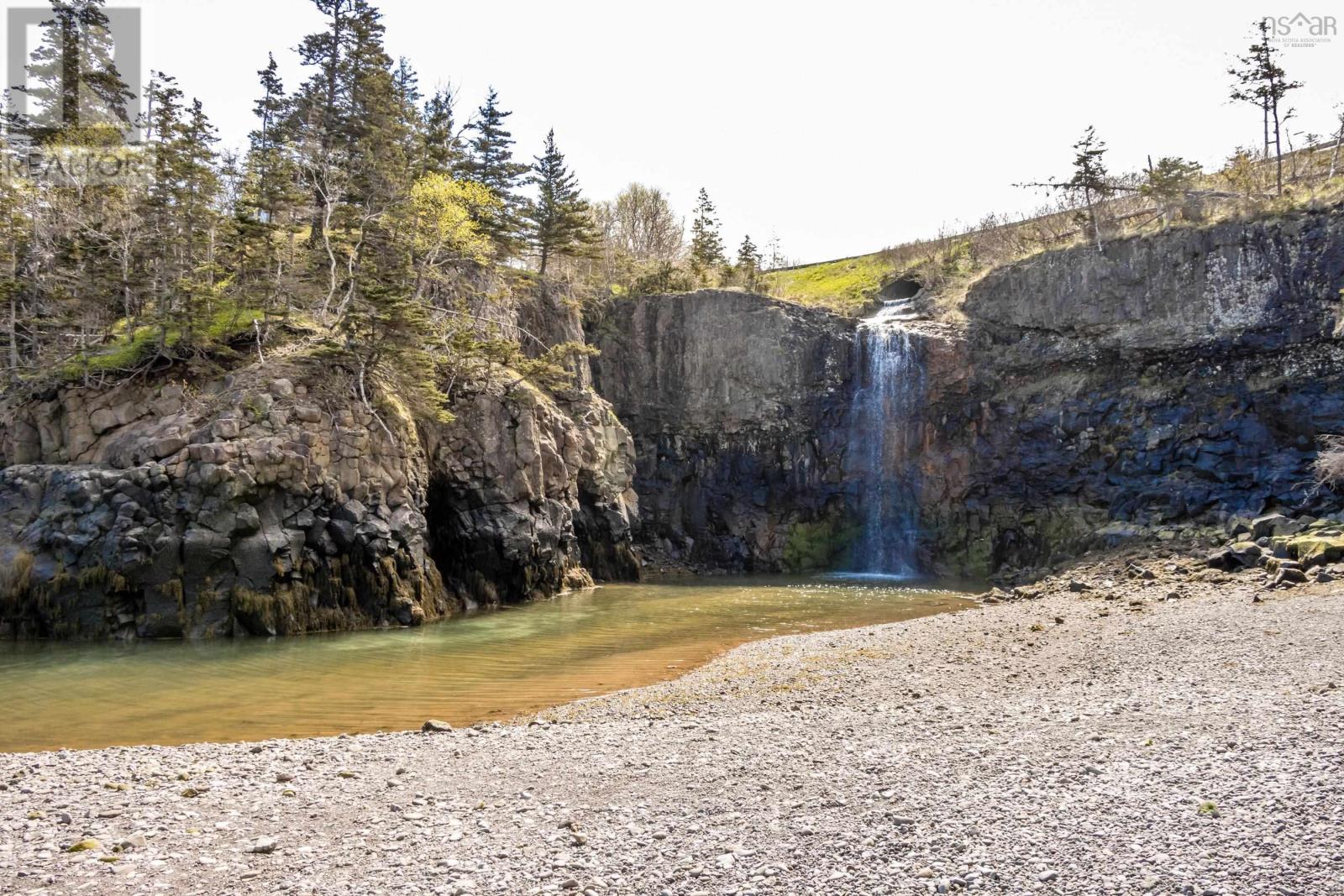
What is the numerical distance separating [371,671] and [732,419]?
89.4ft

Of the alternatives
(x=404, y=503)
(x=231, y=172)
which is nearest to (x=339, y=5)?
(x=231, y=172)

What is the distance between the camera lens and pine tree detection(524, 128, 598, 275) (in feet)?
135

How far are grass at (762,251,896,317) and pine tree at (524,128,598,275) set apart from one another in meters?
10.8

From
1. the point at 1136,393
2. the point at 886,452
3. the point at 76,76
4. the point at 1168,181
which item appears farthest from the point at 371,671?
the point at 76,76

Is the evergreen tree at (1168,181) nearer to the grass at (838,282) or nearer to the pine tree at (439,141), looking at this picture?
the grass at (838,282)

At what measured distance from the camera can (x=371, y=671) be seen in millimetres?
15172

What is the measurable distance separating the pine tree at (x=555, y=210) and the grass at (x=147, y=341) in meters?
17.4

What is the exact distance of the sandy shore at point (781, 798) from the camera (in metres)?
5.15

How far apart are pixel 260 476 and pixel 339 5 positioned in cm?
2972

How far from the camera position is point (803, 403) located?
3972 centimetres

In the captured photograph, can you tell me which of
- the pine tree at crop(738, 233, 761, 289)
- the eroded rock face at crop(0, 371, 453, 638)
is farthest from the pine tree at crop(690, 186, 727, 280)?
the eroded rock face at crop(0, 371, 453, 638)

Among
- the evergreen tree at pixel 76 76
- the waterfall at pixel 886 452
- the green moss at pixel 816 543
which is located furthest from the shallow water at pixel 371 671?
the evergreen tree at pixel 76 76

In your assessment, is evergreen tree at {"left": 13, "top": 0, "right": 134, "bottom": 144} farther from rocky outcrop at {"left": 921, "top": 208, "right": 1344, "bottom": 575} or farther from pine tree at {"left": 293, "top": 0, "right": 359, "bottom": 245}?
rocky outcrop at {"left": 921, "top": 208, "right": 1344, "bottom": 575}

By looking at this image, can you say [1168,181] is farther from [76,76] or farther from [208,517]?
[76,76]
